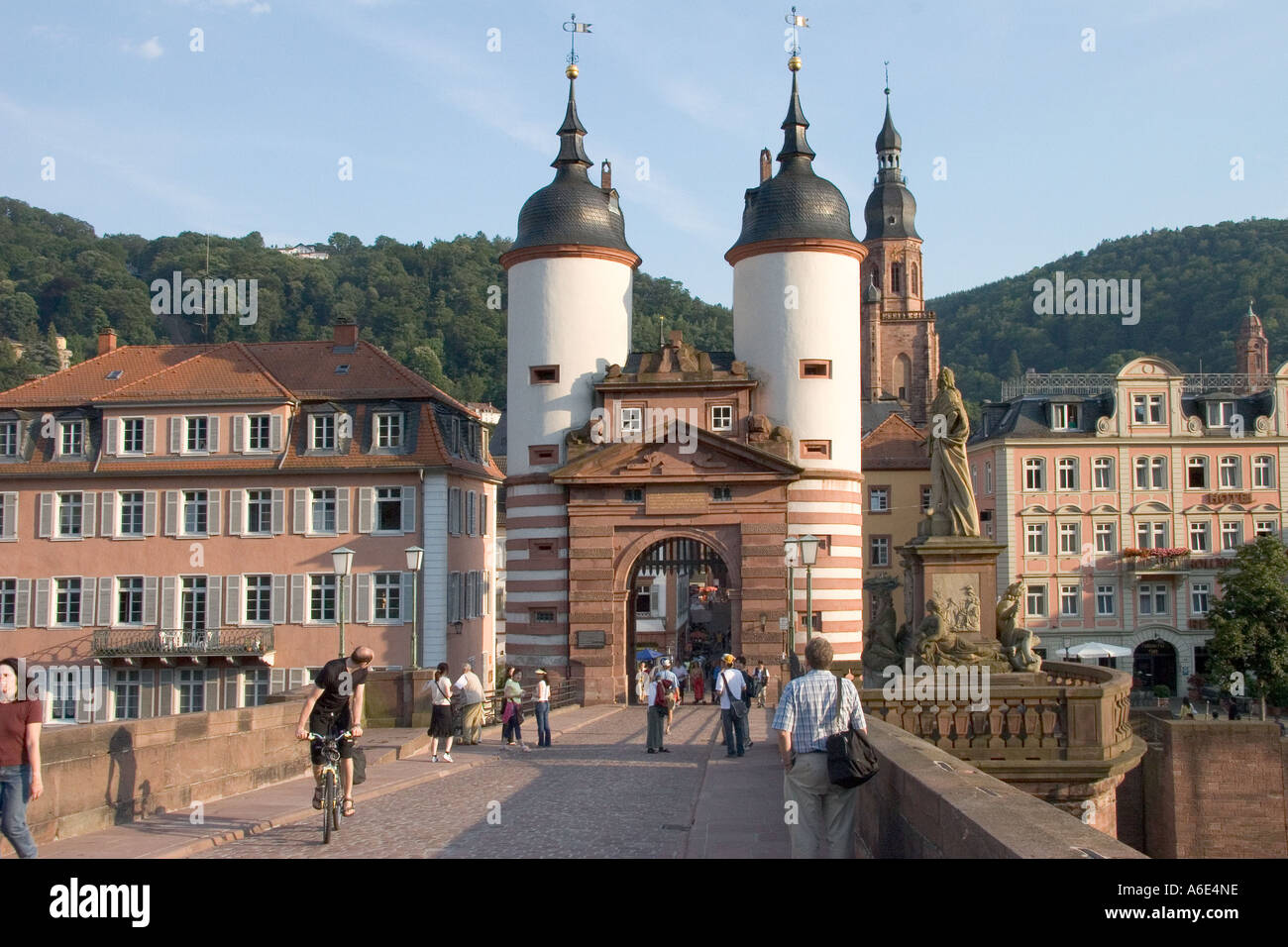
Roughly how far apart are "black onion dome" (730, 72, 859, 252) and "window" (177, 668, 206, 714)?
22172mm

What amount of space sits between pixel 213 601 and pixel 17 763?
111 ft

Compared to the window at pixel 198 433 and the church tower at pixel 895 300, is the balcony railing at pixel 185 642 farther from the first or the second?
the church tower at pixel 895 300

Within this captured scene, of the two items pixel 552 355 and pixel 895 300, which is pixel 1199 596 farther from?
pixel 895 300

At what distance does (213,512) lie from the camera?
43.0 m

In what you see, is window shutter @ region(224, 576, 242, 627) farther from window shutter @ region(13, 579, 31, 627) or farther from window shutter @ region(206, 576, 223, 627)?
window shutter @ region(13, 579, 31, 627)

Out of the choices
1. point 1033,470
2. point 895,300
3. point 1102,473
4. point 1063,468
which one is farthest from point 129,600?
point 895,300

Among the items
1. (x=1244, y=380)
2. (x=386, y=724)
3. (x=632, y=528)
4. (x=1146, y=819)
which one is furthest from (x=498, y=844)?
(x=1244, y=380)

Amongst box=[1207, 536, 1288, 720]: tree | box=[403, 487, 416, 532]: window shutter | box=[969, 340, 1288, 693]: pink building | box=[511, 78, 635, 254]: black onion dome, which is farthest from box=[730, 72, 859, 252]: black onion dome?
box=[1207, 536, 1288, 720]: tree

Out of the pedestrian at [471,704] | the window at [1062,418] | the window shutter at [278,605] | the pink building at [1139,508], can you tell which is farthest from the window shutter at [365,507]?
the window at [1062,418]

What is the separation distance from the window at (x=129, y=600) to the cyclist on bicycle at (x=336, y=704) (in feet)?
107

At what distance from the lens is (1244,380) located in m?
57.2

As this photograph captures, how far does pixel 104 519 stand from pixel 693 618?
190 feet

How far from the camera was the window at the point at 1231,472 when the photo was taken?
54.5 meters
